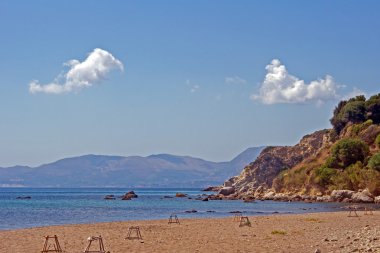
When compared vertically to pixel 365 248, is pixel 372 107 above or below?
above

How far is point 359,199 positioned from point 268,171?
9186 centimetres

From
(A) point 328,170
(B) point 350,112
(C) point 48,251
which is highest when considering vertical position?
(B) point 350,112

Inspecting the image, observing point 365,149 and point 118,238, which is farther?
point 365,149

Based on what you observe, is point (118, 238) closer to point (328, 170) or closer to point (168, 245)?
point (168, 245)

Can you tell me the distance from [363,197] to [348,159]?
85.4ft

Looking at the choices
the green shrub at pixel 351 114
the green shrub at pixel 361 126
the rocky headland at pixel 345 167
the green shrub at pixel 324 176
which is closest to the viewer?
the rocky headland at pixel 345 167

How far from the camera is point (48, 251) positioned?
30.3 meters

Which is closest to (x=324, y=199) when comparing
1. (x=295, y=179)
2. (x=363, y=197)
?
(x=363, y=197)

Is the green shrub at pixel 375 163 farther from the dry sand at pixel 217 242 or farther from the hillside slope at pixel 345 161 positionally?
the dry sand at pixel 217 242

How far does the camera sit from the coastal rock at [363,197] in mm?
103250

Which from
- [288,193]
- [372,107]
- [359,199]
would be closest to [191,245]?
[359,199]

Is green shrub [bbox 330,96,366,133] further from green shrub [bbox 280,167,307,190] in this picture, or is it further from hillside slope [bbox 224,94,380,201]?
green shrub [bbox 280,167,307,190]

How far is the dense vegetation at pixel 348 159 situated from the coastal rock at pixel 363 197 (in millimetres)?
5096

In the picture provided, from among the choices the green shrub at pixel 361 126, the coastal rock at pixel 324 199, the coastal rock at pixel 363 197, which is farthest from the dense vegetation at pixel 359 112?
the coastal rock at pixel 363 197
